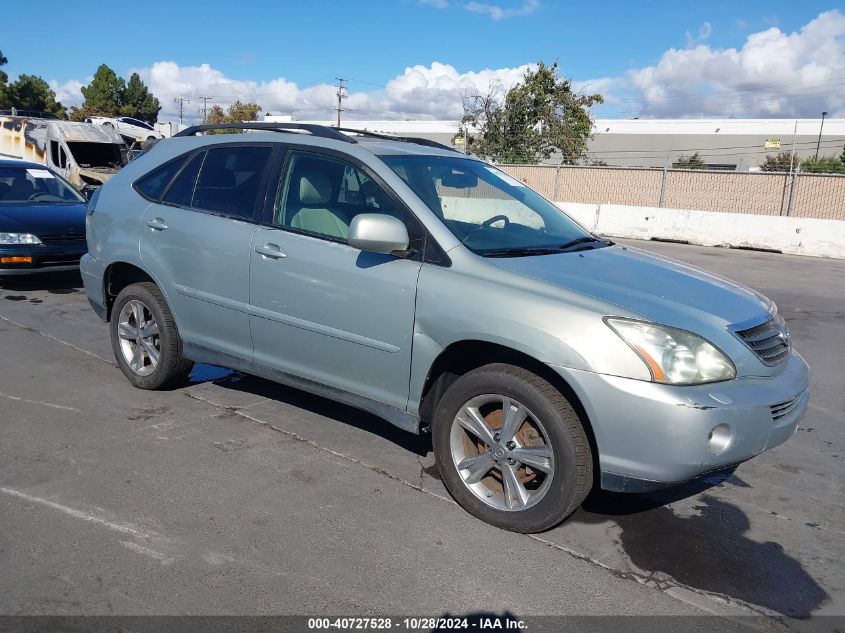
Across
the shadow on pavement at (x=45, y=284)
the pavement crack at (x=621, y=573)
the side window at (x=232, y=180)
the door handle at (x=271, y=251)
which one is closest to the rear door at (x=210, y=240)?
the side window at (x=232, y=180)

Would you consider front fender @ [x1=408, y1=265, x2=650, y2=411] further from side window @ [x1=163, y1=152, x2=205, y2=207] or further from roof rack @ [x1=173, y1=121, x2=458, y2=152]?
side window @ [x1=163, y1=152, x2=205, y2=207]

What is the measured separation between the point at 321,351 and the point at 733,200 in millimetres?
23025

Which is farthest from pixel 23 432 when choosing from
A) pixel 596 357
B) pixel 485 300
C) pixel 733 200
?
pixel 733 200

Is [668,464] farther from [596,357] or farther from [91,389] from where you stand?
[91,389]

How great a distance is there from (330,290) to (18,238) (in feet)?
21.3

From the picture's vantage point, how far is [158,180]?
527 centimetres

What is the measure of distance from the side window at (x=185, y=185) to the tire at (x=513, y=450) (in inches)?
96.9

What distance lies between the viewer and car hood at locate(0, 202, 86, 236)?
891cm

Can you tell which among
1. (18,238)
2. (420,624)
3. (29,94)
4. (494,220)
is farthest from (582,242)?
(29,94)

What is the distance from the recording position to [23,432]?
4.61 meters

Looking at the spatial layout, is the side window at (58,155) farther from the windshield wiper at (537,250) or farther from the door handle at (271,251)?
the windshield wiper at (537,250)

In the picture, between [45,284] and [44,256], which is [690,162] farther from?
[44,256]

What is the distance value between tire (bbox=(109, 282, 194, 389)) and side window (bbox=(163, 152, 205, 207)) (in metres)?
0.65

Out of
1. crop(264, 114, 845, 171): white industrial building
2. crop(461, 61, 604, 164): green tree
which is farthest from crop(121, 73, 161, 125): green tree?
crop(461, 61, 604, 164): green tree
